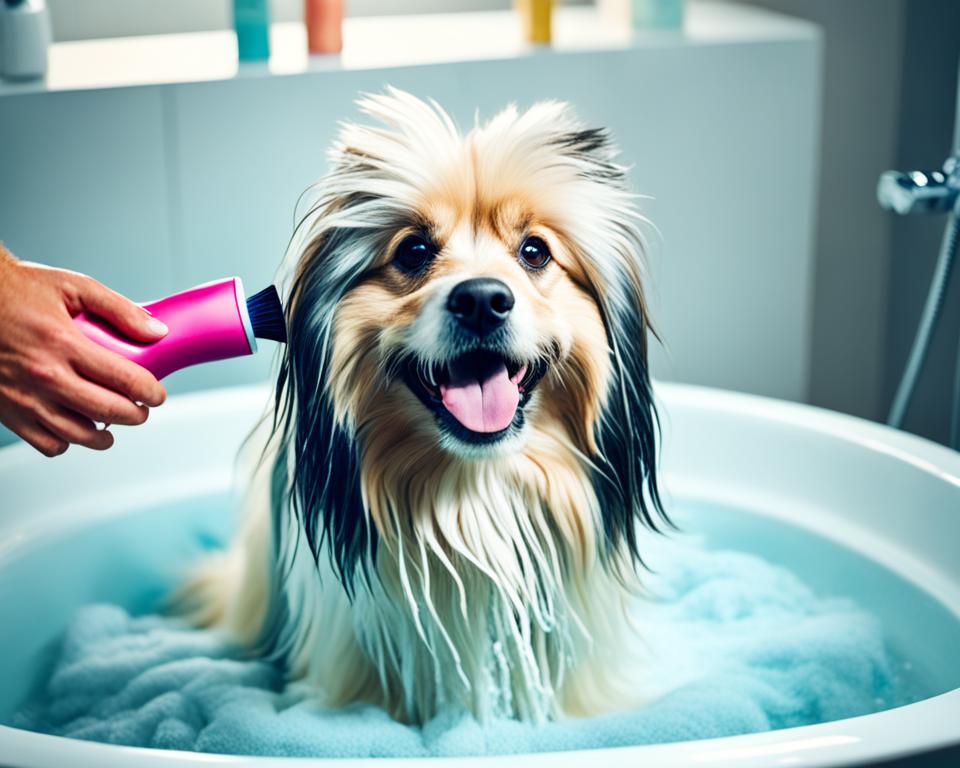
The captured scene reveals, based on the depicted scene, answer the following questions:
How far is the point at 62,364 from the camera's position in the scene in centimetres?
116

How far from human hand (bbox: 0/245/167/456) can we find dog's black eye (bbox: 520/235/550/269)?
14.4 inches

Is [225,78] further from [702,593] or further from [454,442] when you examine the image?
[702,593]

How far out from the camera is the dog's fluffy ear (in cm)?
131

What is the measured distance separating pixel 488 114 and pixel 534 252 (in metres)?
0.75

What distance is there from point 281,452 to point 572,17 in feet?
4.42

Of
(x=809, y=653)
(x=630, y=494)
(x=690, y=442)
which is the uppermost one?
(x=630, y=494)

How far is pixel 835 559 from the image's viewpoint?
178 cm

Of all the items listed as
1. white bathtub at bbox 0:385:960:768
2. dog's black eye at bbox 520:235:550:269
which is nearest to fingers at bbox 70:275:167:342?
dog's black eye at bbox 520:235:550:269

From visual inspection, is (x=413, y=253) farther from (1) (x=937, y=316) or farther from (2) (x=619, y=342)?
(1) (x=937, y=316)

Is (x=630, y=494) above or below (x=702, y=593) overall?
above

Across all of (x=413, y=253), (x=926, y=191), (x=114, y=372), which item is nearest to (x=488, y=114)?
(x=926, y=191)

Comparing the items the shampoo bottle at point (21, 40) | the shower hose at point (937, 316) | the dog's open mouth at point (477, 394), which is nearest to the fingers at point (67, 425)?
the dog's open mouth at point (477, 394)

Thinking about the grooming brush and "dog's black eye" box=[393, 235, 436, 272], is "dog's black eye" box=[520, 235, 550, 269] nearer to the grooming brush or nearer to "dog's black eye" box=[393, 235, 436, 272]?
"dog's black eye" box=[393, 235, 436, 272]

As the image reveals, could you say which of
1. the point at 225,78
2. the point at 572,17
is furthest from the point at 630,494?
the point at 572,17
